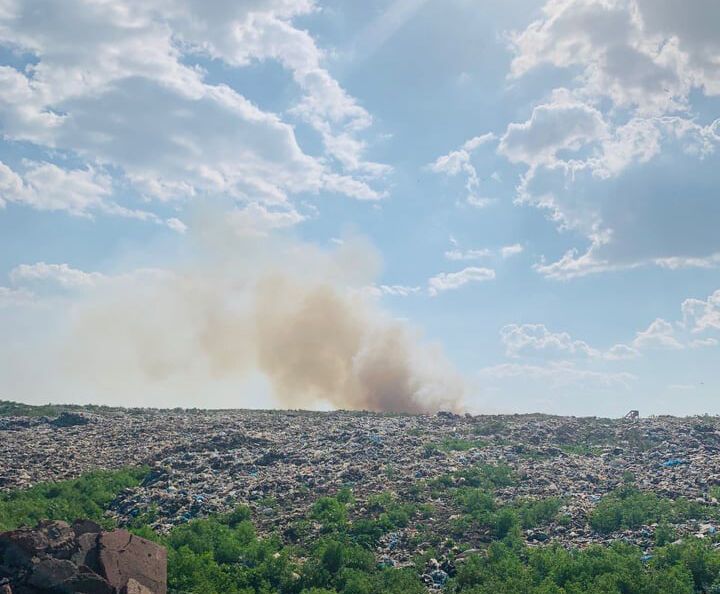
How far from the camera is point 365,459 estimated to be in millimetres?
25062

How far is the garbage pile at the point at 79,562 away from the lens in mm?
12344

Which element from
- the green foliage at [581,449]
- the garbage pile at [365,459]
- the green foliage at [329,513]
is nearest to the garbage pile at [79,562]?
the garbage pile at [365,459]

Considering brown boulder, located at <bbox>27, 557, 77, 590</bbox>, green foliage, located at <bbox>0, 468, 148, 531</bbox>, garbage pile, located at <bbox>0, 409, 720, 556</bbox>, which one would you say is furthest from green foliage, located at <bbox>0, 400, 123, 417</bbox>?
brown boulder, located at <bbox>27, 557, 77, 590</bbox>

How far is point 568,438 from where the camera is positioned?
94.6ft

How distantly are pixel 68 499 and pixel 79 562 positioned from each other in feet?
29.2

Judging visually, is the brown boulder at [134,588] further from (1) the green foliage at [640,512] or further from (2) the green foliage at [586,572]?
(1) the green foliage at [640,512]

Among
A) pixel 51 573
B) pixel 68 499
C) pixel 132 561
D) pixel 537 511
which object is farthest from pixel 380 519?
pixel 68 499

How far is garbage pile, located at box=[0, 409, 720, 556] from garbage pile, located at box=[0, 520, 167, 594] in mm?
4886

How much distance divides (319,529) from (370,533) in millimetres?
1394

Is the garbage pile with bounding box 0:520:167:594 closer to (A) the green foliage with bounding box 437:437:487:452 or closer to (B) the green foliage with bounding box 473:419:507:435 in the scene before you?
(A) the green foliage with bounding box 437:437:487:452

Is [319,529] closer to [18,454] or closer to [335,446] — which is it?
[335,446]

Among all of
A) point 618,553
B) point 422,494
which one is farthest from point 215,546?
point 618,553

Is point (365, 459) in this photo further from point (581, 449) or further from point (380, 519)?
→ point (581, 449)

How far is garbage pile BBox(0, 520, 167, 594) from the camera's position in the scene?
12.3 metres
